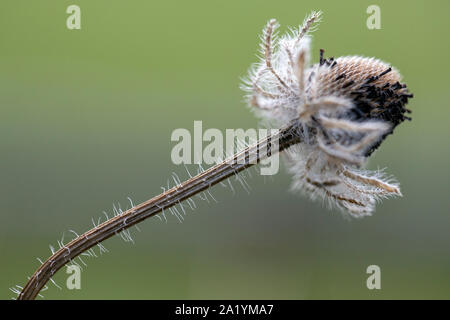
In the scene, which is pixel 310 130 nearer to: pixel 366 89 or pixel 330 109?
pixel 330 109

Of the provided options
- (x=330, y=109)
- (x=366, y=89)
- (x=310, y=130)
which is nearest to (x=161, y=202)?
(x=310, y=130)

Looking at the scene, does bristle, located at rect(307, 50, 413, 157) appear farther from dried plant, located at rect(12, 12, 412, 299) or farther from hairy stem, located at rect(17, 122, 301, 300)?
hairy stem, located at rect(17, 122, 301, 300)

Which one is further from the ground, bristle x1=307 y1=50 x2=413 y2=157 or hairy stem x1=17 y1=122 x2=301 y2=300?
bristle x1=307 y1=50 x2=413 y2=157

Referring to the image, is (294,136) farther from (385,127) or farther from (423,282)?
(423,282)

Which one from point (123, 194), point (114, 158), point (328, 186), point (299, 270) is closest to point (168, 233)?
point (123, 194)

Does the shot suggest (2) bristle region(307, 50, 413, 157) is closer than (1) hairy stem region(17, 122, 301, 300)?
No

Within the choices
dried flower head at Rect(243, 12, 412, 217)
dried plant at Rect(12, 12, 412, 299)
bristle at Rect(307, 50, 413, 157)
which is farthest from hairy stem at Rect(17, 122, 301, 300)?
bristle at Rect(307, 50, 413, 157)

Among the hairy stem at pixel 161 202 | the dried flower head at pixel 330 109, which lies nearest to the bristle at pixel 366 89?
the dried flower head at pixel 330 109
